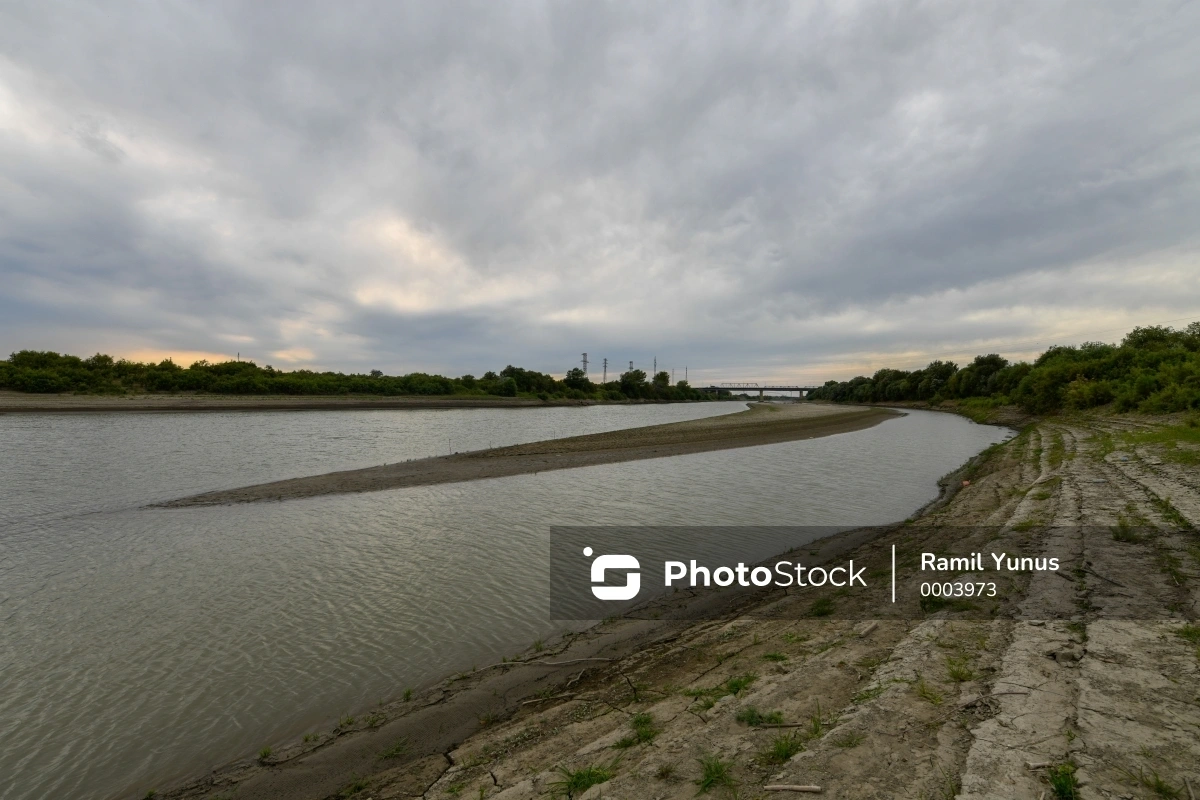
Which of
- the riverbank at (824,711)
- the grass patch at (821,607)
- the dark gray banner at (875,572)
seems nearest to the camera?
the riverbank at (824,711)

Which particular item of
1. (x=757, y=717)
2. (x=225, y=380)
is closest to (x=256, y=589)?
(x=757, y=717)

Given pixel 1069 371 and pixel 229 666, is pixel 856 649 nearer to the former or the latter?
pixel 229 666

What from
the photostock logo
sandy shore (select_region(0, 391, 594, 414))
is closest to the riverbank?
the photostock logo

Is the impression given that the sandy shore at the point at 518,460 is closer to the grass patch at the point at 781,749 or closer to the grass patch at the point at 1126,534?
the grass patch at the point at 781,749

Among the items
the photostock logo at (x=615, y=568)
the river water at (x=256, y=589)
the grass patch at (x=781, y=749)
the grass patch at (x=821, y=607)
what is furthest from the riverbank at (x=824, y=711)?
the photostock logo at (x=615, y=568)

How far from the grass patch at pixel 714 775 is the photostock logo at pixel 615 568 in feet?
17.5

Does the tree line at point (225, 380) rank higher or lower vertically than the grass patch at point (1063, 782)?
higher

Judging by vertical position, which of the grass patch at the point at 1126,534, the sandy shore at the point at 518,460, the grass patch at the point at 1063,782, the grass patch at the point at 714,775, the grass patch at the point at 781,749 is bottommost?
the sandy shore at the point at 518,460

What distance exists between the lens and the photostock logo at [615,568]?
905 centimetres

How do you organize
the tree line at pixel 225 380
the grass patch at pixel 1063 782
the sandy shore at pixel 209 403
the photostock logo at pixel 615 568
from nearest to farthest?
the grass patch at pixel 1063 782, the photostock logo at pixel 615 568, the sandy shore at pixel 209 403, the tree line at pixel 225 380

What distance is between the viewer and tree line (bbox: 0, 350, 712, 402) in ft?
223

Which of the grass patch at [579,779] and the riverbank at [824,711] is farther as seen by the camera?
the grass patch at [579,779]

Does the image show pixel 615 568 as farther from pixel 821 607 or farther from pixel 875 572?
pixel 875 572

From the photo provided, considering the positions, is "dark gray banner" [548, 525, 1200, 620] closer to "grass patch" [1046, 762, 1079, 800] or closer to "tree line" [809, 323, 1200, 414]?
→ "grass patch" [1046, 762, 1079, 800]
